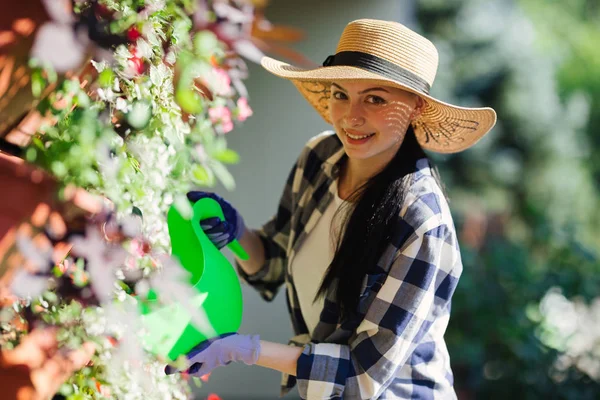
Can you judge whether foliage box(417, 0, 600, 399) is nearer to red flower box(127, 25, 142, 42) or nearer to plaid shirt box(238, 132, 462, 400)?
plaid shirt box(238, 132, 462, 400)

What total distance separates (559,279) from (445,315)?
2160 millimetres

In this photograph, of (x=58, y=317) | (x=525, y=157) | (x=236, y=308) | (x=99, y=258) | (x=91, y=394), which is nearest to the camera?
(x=99, y=258)

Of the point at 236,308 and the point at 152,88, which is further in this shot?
the point at 236,308

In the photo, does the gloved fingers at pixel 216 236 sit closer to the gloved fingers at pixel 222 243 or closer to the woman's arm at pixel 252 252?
the gloved fingers at pixel 222 243

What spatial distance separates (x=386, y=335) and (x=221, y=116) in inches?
24.5

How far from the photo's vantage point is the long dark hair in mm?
1561

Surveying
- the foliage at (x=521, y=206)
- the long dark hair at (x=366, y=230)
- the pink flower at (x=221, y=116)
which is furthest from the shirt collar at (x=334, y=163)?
the foliage at (x=521, y=206)

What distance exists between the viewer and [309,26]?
3.42 meters

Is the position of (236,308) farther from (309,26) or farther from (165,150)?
(309,26)

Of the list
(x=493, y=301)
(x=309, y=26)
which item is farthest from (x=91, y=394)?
(x=493, y=301)

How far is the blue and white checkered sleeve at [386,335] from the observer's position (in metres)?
1.48

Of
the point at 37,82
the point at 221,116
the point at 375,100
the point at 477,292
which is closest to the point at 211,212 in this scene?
the point at 221,116

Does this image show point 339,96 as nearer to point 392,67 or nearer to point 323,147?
point 392,67

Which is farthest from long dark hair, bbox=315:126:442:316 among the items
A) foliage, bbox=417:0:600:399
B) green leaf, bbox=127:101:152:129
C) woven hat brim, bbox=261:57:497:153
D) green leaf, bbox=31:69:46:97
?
foliage, bbox=417:0:600:399
